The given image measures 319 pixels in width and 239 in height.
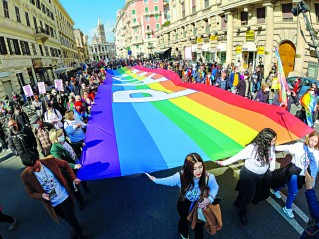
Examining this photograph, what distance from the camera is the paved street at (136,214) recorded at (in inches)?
143

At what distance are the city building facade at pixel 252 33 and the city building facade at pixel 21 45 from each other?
16.9 metres

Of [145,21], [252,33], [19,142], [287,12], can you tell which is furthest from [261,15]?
[145,21]

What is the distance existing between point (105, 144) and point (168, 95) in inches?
159

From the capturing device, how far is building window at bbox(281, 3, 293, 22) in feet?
54.8

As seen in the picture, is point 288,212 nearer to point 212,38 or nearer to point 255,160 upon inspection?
point 255,160

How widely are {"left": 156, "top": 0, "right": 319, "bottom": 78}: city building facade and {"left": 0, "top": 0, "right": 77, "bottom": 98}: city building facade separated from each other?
666 inches

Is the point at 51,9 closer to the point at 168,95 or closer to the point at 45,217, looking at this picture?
the point at 168,95

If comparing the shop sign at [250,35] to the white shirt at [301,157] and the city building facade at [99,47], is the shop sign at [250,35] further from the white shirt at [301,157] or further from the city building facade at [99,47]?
the city building facade at [99,47]

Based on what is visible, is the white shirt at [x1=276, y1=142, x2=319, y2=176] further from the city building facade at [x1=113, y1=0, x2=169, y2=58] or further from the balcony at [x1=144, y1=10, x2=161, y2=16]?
the balcony at [x1=144, y1=10, x2=161, y2=16]

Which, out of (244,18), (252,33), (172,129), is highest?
(244,18)

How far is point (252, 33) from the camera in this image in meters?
19.0

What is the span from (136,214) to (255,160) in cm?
256

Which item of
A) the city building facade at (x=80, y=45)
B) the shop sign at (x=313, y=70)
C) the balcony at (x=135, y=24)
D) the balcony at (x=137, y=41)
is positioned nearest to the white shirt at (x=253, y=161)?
Answer: the shop sign at (x=313, y=70)

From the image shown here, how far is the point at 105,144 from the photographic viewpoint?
458 centimetres
